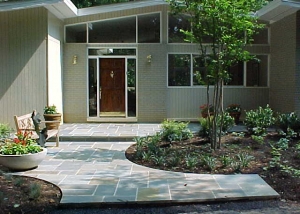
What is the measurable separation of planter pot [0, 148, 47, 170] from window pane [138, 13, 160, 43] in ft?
23.9

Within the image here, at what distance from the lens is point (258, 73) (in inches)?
520

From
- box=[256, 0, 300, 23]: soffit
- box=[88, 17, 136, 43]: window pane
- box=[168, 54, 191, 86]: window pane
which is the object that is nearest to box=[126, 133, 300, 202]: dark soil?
box=[256, 0, 300, 23]: soffit

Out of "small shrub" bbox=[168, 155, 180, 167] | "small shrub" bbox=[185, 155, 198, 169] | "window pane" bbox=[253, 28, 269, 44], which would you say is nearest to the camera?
"small shrub" bbox=[185, 155, 198, 169]

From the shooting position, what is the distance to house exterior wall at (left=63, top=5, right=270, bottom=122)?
12594mm

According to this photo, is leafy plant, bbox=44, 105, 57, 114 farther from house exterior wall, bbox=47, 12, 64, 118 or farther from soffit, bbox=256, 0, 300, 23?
soffit, bbox=256, 0, 300, 23

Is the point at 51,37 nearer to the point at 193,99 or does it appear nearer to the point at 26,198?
the point at 193,99

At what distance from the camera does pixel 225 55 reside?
7707 mm

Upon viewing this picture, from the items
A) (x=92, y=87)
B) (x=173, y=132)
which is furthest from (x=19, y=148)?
(x=92, y=87)

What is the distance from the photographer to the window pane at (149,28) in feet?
41.7

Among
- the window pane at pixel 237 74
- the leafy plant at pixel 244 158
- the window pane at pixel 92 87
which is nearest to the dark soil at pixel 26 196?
the leafy plant at pixel 244 158

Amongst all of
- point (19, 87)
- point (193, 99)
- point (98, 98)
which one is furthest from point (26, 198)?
point (193, 99)

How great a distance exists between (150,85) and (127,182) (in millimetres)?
7313

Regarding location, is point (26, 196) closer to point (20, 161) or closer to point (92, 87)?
point (20, 161)

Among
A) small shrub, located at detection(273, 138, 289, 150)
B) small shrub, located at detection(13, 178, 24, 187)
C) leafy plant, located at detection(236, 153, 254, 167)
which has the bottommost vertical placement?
small shrub, located at detection(13, 178, 24, 187)
